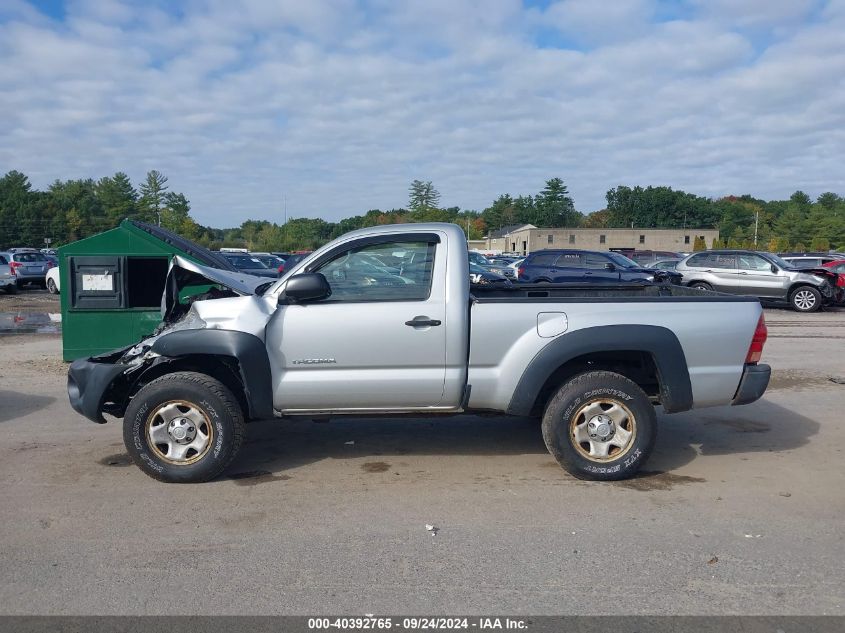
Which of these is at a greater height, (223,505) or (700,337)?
(700,337)

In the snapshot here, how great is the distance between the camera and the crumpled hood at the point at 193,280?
557 centimetres

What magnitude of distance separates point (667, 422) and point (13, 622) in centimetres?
567

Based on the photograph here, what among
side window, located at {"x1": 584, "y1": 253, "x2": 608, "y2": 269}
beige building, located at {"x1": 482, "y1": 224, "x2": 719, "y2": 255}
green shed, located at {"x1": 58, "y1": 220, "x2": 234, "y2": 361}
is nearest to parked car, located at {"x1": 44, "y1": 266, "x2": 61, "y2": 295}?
green shed, located at {"x1": 58, "y1": 220, "x2": 234, "y2": 361}

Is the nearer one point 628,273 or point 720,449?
point 720,449

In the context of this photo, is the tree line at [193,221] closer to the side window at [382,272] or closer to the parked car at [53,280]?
the parked car at [53,280]

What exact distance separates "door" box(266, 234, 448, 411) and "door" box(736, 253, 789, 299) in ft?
53.1

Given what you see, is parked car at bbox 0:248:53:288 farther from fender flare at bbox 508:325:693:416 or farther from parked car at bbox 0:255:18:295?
fender flare at bbox 508:325:693:416

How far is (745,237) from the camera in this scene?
103875 mm

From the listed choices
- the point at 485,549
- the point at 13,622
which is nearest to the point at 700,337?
the point at 485,549

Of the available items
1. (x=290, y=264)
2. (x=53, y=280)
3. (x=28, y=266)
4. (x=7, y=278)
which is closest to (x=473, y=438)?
(x=290, y=264)

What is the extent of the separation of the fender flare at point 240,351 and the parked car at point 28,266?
75.1 ft

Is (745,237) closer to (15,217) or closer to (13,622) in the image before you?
(15,217)

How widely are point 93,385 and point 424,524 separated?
267 centimetres

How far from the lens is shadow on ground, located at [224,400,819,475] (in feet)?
19.9
